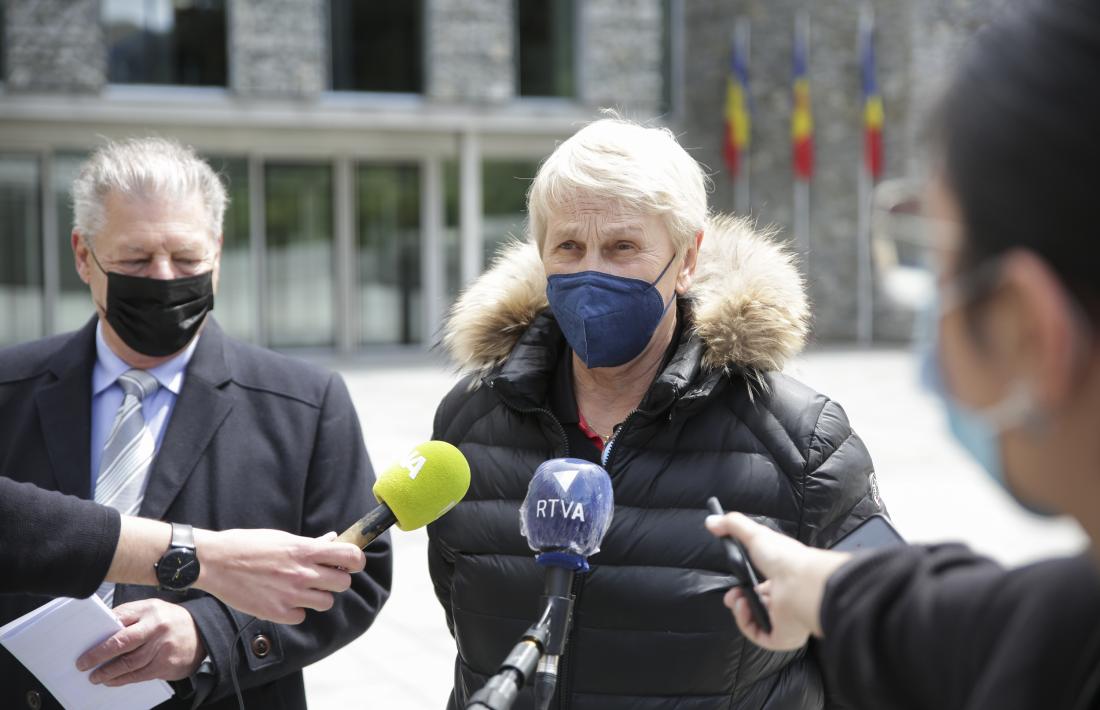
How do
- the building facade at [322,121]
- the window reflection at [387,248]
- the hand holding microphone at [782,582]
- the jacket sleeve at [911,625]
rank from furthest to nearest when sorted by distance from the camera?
the window reflection at [387,248], the building facade at [322,121], the hand holding microphone at [782,582], the jacket sleeve at [911,625]

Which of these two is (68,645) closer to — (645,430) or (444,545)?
(444,545)

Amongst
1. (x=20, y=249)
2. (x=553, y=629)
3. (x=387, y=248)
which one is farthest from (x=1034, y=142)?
(x=387, y=248)

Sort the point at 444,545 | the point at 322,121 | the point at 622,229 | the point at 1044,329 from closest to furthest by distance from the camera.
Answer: the point at 1044,329, the point at 622,229, the point at 444,545, the point at 322,121

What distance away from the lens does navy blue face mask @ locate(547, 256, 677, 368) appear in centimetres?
234

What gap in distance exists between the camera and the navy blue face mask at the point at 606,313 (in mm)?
2340

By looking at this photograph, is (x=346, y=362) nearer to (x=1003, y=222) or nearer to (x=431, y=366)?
(x=431, y=366)

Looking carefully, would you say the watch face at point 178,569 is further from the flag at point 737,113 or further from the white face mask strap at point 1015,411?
the flag at point 737,113

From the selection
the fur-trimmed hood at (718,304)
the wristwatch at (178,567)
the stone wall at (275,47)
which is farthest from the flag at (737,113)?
the wristwatch at (178,567)

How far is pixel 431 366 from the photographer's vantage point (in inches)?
778

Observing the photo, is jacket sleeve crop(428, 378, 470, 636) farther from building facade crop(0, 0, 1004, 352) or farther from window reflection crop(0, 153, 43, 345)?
window reflection crop(0, 153, 43, 345)

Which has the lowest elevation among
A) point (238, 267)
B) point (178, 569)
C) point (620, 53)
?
point (238, 267)

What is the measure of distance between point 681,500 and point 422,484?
0.58 m

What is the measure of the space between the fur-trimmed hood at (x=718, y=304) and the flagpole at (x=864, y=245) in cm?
2208

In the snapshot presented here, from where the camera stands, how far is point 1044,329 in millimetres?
908
